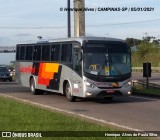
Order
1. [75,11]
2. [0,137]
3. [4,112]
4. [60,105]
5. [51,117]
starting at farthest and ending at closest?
1. [75,11]
2. [60,105]
3. [4,112]
4. [51,117]
5. [0,137]

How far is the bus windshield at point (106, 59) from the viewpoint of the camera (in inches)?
807

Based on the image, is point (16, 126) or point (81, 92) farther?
point (81, 92)

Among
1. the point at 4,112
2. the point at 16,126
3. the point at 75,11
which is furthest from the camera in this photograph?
the point at 75,11

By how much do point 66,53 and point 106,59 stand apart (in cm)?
252

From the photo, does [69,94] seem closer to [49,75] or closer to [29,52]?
[49,75]

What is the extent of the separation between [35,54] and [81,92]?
6.67 m

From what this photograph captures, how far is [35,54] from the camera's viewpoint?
87.1 ft

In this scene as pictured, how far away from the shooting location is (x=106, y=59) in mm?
20594

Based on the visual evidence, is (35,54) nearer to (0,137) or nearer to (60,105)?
(60,105)

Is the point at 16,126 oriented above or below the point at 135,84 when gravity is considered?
above

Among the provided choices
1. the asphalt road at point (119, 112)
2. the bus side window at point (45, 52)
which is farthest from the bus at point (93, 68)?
the bus side window at point (45, 52)

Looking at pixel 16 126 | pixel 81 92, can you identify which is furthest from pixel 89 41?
pixel 16 126

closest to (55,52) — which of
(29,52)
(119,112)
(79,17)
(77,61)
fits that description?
(77,61)

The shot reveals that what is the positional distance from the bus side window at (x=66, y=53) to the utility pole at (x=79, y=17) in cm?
1325
